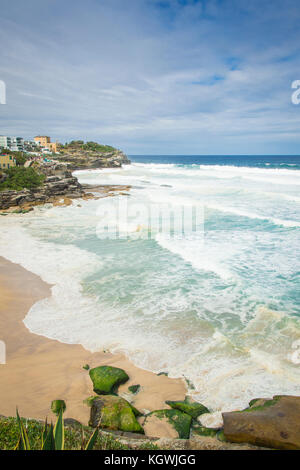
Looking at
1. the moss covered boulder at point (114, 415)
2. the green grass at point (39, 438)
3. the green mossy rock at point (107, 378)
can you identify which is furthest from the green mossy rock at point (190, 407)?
the green grass at point (39, 438)

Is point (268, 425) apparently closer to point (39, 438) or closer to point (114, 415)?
point (114, 415)

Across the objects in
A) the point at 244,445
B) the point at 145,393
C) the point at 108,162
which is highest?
the point at 108,162

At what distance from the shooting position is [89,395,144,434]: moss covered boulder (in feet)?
14.4

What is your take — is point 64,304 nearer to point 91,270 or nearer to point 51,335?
point 51,335

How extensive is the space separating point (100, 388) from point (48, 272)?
7.07 m

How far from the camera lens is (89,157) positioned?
298ft

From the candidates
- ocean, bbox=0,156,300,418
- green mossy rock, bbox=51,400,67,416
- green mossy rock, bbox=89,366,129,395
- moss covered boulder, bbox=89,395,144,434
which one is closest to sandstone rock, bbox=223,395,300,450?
ocean, bbox=0,156,300,418

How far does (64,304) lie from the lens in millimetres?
9062

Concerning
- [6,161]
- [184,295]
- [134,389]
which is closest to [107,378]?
[134,389]

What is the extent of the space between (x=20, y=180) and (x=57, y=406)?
2808 cm

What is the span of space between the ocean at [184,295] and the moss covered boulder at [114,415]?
5.11 ft

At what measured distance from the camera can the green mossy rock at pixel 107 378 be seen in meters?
5.50
